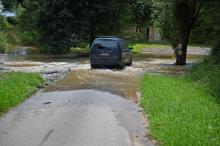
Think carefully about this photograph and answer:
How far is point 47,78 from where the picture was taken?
23.2 metres

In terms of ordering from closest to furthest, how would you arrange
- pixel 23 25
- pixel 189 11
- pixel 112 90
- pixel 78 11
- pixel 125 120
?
pixel 125 120
pixel 112 90
pixel 189 11
pixel 78 11
pixel 23 25

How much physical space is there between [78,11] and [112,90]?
86.5 feet

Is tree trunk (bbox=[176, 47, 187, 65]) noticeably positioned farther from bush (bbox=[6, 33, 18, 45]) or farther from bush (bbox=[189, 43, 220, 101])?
bush (bbox=[6, 33, 18, 45])

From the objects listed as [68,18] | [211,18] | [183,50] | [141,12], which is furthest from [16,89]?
[141,12]

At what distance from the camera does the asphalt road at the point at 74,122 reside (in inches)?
408

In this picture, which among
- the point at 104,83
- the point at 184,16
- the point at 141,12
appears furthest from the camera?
the point at 141,12

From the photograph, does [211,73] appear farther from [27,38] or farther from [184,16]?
[27,38]

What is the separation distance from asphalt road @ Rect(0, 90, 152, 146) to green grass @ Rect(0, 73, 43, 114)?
34 cm

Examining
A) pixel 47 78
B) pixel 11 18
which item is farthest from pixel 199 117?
pixel 11 18

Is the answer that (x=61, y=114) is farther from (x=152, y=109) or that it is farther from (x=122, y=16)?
(x=122, y=16)

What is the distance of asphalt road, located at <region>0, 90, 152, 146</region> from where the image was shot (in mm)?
10352

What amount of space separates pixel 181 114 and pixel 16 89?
6580 mm

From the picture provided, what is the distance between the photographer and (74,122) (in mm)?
12305

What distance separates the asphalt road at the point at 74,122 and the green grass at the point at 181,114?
39 cm
